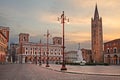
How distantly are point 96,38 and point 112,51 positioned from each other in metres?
24.5

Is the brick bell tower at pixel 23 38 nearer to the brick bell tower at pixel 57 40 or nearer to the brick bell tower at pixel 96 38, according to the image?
the brick bell tower at pixel 57 40

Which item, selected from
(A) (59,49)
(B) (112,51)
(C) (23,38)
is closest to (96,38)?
(B) (112,51)

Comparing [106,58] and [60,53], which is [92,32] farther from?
[60,53]

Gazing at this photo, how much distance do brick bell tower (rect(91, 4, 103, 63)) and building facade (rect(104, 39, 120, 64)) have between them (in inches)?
481

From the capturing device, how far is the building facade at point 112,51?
393 feet

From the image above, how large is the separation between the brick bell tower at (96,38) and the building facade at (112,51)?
1221 cm

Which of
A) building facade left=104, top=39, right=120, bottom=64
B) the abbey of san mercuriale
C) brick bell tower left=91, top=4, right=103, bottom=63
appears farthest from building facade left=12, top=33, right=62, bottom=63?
building facade left=104, top=39, right=120, bottom=64

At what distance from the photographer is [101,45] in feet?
482

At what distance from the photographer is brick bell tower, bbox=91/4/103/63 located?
470ft

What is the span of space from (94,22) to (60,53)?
53.8 m

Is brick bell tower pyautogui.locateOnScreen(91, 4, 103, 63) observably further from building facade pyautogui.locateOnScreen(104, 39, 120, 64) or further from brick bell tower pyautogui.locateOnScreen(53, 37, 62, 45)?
brick bell tower pyautogui.locateOnScreen(53, 37, 62, 45)

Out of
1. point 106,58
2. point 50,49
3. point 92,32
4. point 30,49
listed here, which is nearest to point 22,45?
point 30,49

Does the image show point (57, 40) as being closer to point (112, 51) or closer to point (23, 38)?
point (23, 38)

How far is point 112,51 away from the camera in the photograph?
12375cm
